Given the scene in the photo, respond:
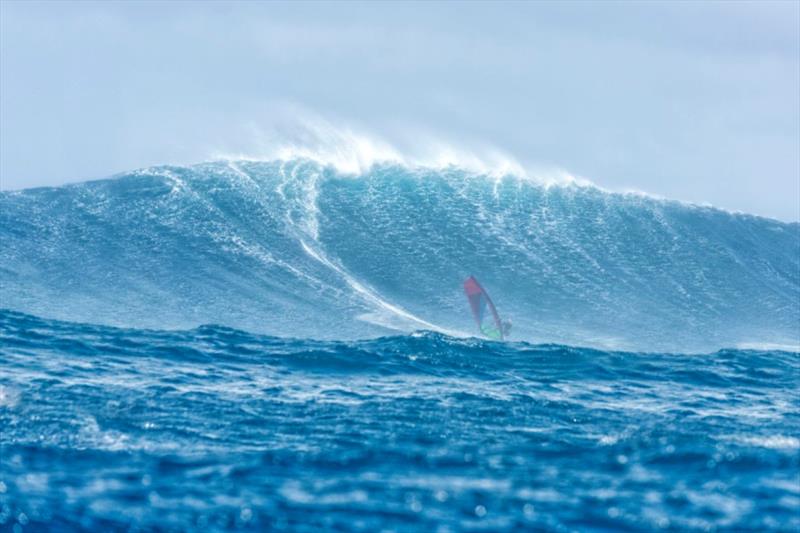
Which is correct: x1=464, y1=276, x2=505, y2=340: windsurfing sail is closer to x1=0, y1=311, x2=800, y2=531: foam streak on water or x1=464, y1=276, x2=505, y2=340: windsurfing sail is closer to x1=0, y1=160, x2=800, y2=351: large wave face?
x1=0, y1=160, x2=800, y2=351: large wave face

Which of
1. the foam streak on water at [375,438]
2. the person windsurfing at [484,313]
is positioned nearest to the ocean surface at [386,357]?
the foam streak on water at [375,438]

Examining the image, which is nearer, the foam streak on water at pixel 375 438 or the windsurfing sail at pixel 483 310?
the foam streak on water at pixel 375 438

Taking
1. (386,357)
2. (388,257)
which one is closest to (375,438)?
(386,357)

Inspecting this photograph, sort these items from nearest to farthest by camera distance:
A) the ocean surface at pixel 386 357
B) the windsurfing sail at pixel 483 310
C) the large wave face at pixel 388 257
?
the ocean surface at pixel 386 357 < the windsurfing sail at pixel 483 310 < the large wave face at pixel 388 257

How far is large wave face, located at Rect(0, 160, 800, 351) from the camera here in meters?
22.4

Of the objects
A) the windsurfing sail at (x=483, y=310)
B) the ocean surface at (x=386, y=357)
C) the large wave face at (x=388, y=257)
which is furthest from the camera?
the large wave face at (x=388, y=257)

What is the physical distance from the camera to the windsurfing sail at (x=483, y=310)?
21.8 m

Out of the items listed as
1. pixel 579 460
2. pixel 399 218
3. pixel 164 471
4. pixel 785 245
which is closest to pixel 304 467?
pixel 164 471

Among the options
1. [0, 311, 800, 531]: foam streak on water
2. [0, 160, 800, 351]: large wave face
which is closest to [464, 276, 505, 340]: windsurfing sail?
[0, 160, 800, 351]: large wave face

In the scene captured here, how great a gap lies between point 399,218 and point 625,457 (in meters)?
18.2

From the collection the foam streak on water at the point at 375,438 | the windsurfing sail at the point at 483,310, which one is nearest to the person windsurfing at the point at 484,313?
the windsurfing sail at the point at 483,310

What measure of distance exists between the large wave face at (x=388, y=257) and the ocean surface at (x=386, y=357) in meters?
0.09

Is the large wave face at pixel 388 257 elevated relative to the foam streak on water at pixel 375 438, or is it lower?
elevated

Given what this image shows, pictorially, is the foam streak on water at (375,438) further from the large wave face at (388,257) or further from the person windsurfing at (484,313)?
the large wave face at (388,257)
